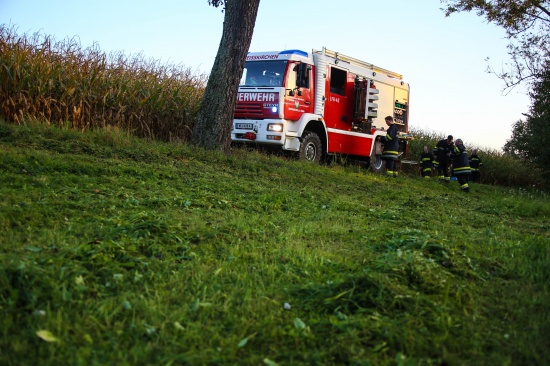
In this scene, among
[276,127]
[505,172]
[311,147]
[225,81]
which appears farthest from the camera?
[505,172]

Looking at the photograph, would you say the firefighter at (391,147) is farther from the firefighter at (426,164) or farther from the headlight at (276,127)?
the headlight at (276,127)

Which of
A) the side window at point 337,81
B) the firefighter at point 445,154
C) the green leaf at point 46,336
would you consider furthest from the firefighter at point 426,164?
the green leaf at point 46,336

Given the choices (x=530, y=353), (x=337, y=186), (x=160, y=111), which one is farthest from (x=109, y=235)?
(x=160, y=111)

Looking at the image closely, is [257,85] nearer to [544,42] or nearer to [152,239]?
[152,239]

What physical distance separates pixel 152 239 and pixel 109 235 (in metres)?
0.40

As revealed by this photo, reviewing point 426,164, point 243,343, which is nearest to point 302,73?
point 426,164

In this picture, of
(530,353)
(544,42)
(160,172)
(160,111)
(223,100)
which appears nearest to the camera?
(530,353)

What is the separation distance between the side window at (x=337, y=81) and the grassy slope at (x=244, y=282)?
381 inches

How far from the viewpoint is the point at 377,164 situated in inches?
776

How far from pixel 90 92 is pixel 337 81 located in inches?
310

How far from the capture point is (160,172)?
943cm

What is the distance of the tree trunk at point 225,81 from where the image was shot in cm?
1291

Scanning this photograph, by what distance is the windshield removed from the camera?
15.2 metres

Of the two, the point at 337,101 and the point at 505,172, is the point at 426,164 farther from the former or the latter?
the point at 505,172
